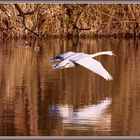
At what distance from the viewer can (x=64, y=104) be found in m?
4.68

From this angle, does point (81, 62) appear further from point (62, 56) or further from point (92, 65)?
point (62, 56)

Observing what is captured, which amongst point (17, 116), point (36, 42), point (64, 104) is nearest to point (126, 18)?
point (36, 42)

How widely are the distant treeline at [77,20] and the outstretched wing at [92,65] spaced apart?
0.64 meters

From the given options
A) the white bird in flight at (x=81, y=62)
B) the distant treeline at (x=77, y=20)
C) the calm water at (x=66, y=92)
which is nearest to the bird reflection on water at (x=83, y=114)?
the calm water at (x=66, y=92)

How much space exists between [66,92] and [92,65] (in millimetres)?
481

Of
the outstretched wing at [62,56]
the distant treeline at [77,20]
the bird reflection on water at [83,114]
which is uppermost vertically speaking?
the distant treeline at [77,20]

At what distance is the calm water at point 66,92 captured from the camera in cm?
429

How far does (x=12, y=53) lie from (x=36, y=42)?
39cm

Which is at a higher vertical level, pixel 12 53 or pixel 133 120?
pixel 12 53

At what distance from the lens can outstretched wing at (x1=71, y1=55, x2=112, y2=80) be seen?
4.38 meters

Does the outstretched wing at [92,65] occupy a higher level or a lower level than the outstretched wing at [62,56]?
lower

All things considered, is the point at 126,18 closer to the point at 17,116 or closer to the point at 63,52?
the point at 63,52

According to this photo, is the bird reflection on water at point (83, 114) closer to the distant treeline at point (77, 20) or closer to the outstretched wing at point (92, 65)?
the outstretched wing at point (92, 65)

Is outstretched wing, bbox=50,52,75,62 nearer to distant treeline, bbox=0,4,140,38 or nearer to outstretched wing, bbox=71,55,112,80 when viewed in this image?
outstretched wing, bbox=71,55,112,80
